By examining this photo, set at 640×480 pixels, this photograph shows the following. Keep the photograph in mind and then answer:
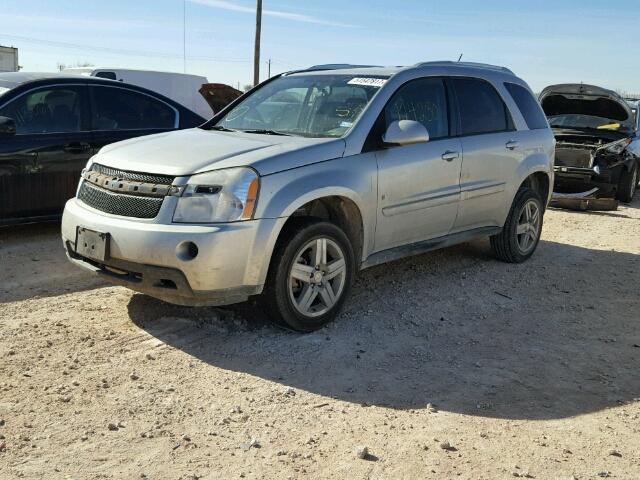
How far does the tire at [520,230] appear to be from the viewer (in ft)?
21.7

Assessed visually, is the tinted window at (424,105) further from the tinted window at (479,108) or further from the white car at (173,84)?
the white car at (173,84)

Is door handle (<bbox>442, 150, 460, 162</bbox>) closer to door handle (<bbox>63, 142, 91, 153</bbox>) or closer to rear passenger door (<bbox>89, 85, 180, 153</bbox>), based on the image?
rear passenger door (<bbox>89, 85, 180, 153</bbox>)

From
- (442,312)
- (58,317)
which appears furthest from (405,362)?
(58,317)

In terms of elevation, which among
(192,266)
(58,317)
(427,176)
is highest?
(427,176)

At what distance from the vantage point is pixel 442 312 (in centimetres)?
522

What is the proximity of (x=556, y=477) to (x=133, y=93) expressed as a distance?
6.06 m

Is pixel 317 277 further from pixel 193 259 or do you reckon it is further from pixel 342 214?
pixel 193 259

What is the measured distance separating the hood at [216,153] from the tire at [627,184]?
313 inches

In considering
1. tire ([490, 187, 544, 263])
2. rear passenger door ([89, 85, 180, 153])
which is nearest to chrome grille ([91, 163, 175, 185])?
rear passenger door ([89, 85, 180, 153])

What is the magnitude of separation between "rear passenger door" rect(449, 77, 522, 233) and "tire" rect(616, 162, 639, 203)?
5.53 metres

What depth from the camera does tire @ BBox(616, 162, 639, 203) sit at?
36.5 feet

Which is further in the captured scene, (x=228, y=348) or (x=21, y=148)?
(x=21, y=148)

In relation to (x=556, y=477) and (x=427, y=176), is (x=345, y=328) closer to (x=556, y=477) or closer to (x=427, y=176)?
(x=427, y=176)

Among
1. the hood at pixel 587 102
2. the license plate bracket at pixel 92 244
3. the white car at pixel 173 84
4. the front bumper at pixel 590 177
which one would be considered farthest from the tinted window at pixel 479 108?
the white car at pixel 173 84
